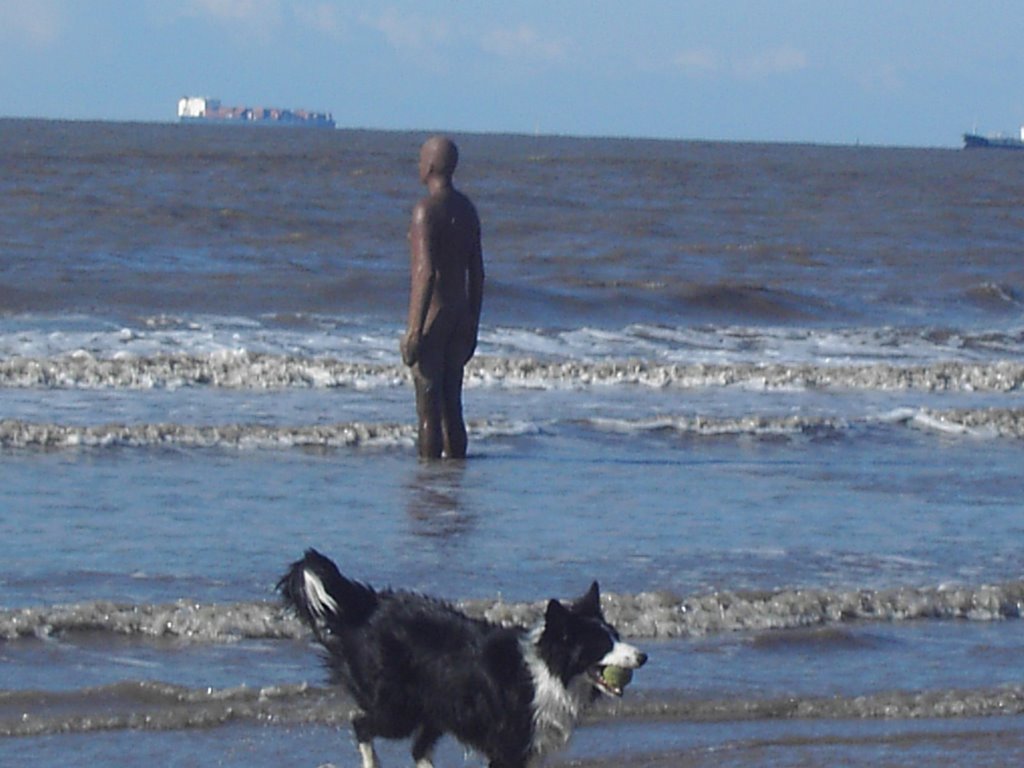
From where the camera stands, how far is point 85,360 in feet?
51.8

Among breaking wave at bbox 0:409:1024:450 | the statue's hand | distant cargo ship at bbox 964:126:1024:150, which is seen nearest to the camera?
the statue's hand

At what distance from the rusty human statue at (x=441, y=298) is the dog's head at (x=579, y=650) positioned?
572 centimetres

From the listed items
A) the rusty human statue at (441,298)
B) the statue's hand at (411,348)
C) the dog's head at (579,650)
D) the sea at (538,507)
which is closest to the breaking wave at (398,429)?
the sea at (538,507)

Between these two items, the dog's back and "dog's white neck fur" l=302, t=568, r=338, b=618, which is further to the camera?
"dog's white neck fur" l=302, t=568, r=338, b=618

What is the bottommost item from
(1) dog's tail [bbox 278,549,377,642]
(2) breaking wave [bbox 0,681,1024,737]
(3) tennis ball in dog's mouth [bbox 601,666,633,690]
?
(2) breaking wave [bbox 0,681,1024,737]

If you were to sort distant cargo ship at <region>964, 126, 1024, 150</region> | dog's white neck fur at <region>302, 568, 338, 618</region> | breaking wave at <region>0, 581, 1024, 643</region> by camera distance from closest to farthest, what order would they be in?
dog's white neck fur at <region>302, 568, 338, 618</region> → breaking wave at <region>0, 581, 1024, 643</region> → distant cargo ship at <region>964, 126, 1024, 150</region>

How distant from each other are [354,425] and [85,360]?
15.5ft

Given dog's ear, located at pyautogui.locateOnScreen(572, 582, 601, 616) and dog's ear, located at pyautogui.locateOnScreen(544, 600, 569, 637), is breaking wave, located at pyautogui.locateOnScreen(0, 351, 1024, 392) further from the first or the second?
dog's ear, located at pyautogui.locateOnScreen(544, 600, 569, 637)

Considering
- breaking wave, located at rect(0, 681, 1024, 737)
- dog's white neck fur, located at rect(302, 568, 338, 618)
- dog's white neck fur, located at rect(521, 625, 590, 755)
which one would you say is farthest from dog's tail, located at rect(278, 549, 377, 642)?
breaking wave, located at rect(0, 681, 1024, 737)

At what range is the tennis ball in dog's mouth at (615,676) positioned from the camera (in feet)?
16.1

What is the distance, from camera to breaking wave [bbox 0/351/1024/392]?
14.5 m

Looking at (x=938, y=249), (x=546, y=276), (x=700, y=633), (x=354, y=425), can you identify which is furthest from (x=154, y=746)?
(x=938, y=249)

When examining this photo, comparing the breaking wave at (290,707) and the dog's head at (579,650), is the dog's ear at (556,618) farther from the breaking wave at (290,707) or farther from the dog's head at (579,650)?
the breaking wave at (290,707)

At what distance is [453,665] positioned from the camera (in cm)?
514
